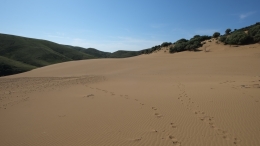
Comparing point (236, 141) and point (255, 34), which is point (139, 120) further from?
point (255, 34)

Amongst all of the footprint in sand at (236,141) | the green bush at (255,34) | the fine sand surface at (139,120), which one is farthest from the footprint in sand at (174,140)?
the green bush at (255,34)

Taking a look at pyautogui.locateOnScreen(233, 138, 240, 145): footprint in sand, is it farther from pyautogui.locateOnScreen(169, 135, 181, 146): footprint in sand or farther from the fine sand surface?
pyautogui.locateOnScreen(169, 135, 181, 146): footprint in sand

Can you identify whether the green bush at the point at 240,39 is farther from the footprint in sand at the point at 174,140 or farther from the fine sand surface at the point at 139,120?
the footprint in sand at the point at 174,140

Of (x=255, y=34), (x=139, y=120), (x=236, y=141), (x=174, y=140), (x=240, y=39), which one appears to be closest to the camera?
(x=236, y=141)

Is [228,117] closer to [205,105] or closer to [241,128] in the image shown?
[241,128]

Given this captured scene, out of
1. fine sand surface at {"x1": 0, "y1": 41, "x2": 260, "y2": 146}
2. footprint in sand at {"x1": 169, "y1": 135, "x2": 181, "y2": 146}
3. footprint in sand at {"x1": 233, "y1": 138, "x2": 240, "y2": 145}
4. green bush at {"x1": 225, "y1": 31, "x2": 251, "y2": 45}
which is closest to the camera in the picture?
footprint in sand at {"x1": 233, "y1": 138, "x2": 240, "y2": 145}

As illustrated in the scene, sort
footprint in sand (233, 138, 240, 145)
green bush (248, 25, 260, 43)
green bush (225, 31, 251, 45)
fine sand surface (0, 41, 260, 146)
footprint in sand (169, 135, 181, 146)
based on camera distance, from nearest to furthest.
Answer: footprint in sand (233, 138, 240, 145) → footprint in sand (169, 135, 181, 146) → fine sand surface (0, 41, 260, 146) → green bush (248, 25, 260, 43) → green bush (225, 31, 251, 45)

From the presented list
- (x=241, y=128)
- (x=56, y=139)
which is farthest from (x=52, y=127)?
(x=241, y=128)

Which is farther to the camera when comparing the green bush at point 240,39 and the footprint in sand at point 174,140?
the green bush at point 240,39

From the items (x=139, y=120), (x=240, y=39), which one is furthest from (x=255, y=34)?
(x=139, y=120)

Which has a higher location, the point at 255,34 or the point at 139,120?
the point at 255,34

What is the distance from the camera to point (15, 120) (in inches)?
222

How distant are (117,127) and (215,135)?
101 inches

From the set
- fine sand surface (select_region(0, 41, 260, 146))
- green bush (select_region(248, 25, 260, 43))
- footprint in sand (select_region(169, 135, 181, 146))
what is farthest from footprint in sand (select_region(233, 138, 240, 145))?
green bush (select_region(248, 25, 260, 43))
